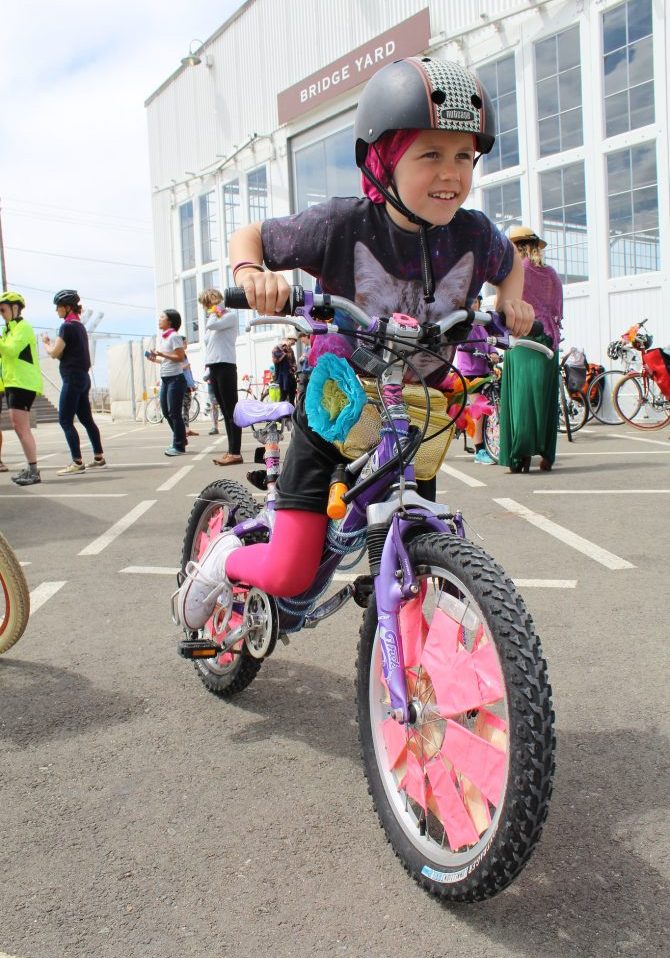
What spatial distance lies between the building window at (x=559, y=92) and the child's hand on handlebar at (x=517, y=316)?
544 inches

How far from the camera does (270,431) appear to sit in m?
2.71

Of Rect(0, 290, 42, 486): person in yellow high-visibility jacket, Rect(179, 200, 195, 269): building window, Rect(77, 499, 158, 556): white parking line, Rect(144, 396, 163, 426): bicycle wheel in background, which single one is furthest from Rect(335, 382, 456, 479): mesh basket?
Rect(179, 200, 195, 269): building window

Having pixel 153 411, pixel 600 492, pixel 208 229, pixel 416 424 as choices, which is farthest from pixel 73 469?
pixel 208 229

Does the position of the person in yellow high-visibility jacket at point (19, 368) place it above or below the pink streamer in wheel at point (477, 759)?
above

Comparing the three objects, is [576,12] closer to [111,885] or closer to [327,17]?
[327,17]

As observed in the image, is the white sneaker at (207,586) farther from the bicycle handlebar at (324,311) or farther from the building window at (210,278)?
the building window at (210,278)

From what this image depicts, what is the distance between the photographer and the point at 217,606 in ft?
9.96

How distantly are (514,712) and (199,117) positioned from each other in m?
27.7

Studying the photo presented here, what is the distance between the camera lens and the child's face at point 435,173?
2.16 m

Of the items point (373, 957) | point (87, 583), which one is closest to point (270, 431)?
point (373, 957)

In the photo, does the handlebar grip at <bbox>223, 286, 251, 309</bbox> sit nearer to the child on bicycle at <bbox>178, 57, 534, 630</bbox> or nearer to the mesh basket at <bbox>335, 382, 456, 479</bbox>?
the child on bicycle at <bbox>178, 57, 534, 630</bbox>

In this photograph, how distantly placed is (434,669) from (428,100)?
1312 millimetres

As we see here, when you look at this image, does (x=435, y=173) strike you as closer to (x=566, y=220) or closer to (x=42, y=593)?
(x=42, y=593)

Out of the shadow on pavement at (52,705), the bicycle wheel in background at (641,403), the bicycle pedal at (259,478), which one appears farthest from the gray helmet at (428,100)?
the bicycle wheel in background at (641,403)
